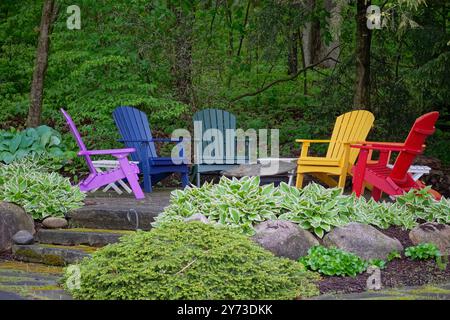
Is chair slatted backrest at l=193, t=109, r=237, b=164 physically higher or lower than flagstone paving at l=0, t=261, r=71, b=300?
higher

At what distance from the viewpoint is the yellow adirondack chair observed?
657 centimetres

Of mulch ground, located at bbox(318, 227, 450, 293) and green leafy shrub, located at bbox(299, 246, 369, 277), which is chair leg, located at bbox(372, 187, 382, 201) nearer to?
mulch ground, located at bbox(318, 227, 450, 293)

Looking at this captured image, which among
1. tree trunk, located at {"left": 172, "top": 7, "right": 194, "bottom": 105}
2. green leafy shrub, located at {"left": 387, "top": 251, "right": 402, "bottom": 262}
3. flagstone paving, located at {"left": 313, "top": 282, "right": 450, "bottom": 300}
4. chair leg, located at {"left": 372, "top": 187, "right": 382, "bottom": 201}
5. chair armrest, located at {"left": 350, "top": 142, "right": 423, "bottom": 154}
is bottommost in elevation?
chair leg, located at {"left": 372, "top": 187, "right": 382, "bottom": 201}

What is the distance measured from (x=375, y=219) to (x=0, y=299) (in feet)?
8.20

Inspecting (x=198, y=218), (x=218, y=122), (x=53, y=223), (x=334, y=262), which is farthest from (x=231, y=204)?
(x=218, y=122)

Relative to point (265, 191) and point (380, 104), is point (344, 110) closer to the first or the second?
point (380, 104)

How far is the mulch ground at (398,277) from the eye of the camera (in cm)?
418

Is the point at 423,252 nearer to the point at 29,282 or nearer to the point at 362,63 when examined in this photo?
the point at 29,282

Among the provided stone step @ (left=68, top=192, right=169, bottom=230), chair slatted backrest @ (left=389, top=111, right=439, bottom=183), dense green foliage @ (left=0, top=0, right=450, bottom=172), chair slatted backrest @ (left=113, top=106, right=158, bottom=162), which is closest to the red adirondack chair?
chair slatted backrest @ (left=389, top=111, right=439, bottom=183)

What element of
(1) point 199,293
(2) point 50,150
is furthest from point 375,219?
(2) point 50,150

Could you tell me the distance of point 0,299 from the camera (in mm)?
3846

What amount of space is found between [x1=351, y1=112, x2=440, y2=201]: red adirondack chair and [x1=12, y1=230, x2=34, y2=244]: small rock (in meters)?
2.47

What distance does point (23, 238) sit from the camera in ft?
17.7
